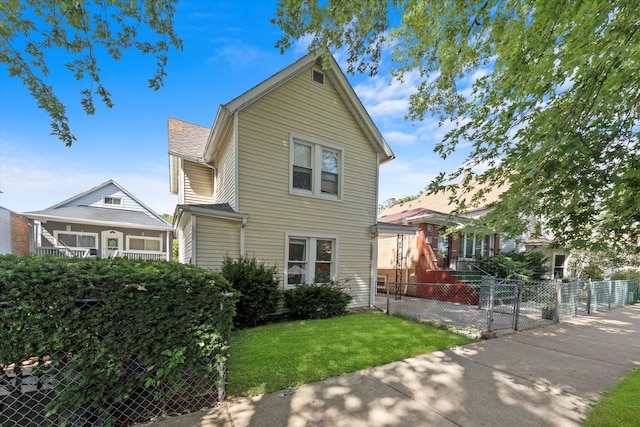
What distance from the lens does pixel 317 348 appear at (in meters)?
4.77

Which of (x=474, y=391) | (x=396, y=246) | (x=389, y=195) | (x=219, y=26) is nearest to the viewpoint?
(x=474, y=391)

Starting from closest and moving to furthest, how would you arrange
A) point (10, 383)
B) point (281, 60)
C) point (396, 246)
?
point (10, 383), point (281, 60), point (396, 246)

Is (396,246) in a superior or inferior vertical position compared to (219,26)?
inferior

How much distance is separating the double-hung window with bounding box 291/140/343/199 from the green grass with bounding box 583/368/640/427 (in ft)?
22.7

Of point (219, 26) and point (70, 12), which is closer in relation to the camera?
point (70, 12)

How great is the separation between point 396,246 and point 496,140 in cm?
944

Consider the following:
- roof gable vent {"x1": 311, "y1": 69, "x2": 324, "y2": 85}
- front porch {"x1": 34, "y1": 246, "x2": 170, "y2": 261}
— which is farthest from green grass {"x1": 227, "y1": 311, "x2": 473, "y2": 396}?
front porch {"x1": 34, "y1": 246, "x2": 170, "y2": 261}

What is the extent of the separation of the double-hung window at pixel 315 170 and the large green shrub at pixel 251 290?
2.73m

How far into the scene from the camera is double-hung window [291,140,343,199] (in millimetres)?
8227

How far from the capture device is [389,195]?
76.7ft

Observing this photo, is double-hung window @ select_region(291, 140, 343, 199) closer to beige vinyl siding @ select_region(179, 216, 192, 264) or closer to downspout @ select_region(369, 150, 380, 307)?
downspout @ select_region(369, 150, 380, 307)

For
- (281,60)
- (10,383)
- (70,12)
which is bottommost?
(10,383)

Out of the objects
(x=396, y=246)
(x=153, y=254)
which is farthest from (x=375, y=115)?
(x=153, y=254)

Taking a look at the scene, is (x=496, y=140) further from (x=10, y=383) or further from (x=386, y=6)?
(x=10, y=383)
